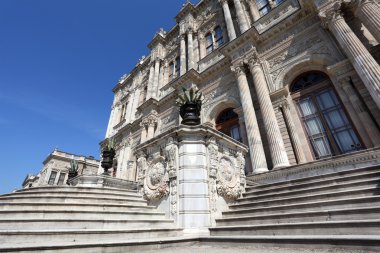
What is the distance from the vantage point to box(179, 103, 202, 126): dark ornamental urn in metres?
6.12

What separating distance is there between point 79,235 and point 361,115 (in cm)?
1029

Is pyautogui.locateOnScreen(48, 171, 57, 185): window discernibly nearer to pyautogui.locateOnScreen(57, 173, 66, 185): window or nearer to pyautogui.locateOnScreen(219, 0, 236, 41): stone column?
pyautogui.locateOnScreen(57, 173, 66, 185): window

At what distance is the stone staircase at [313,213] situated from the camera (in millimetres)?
3164

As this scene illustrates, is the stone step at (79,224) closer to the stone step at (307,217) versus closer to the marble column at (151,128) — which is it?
the stone step at (307,217)

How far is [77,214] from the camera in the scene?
4.50 meters

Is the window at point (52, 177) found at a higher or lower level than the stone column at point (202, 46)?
lower

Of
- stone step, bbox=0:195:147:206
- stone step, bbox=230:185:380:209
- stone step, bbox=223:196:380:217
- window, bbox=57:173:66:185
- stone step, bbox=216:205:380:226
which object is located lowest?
stone step, bbox=216:205:380:226

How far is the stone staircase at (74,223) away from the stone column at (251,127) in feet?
18.3

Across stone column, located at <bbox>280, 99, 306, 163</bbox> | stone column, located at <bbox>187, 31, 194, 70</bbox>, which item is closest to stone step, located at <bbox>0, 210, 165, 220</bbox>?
stone column, located at <bbox>280, 99, 306, 163</bbox>

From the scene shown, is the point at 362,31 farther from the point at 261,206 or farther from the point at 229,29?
the point at 261,206

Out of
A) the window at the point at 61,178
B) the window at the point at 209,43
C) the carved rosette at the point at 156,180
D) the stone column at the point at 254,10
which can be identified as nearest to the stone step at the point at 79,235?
the carved rosette at the point at 156,180

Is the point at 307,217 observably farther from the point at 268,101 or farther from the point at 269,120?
the point at 268,101

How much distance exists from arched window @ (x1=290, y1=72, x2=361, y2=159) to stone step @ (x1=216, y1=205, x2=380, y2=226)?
5.97 meters

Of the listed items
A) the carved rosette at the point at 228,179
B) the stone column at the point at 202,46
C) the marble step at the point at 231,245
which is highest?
the stone column at the point at 202,46
